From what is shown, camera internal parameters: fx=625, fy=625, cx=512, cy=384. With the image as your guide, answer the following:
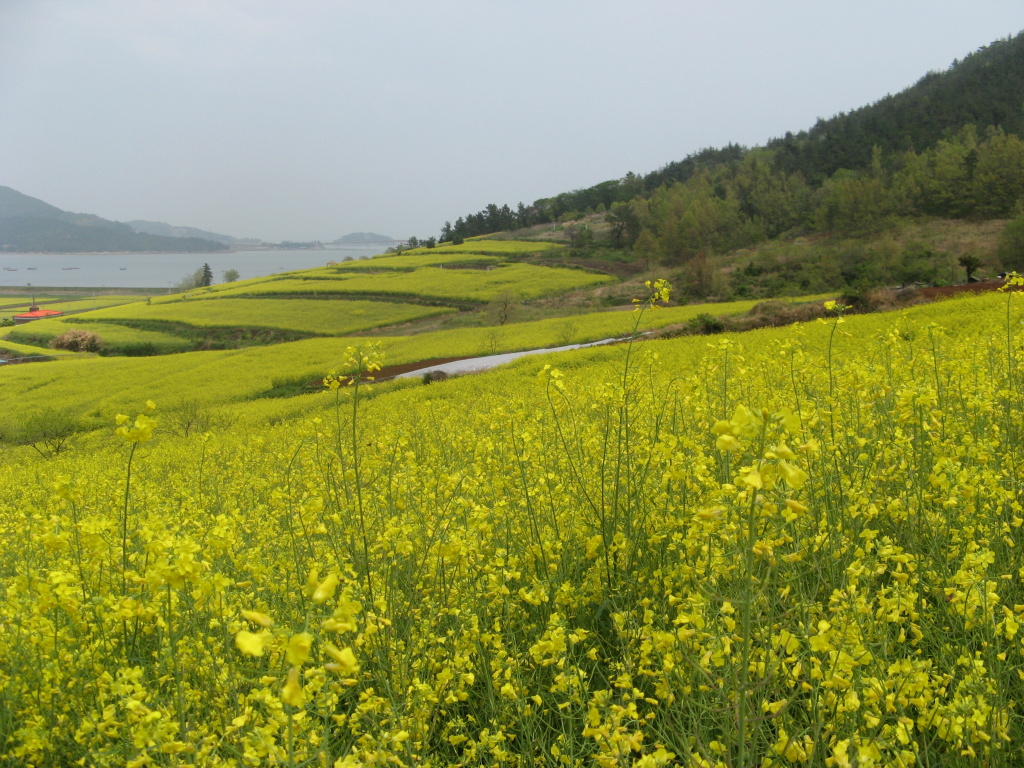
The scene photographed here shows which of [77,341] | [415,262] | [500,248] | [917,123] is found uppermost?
[917,123]

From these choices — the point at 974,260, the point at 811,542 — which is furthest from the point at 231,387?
the point at 974,260

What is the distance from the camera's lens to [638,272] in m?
65.7

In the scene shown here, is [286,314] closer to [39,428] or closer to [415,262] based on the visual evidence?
[415,262]

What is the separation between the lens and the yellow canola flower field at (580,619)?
1816 millimetres

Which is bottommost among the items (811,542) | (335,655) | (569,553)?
(569,553)

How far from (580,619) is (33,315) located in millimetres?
80188

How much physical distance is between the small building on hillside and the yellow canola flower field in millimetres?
72439

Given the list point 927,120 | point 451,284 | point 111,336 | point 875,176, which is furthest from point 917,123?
point 111,336

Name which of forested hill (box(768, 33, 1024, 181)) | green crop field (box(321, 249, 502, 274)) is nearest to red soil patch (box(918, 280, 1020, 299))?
green crop field (box(321, 249, 502, 274))

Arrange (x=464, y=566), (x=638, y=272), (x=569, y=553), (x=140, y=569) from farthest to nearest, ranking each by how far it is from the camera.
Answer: (x=638, y=272) < (x=569, y=553) < (x=140, y=569) < (x=464, y=566)

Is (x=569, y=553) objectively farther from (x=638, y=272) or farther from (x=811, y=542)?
(x=638, y=272)

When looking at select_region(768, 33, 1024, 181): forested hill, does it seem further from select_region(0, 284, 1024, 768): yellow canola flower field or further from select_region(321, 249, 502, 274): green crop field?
select_region(0, 284, 1024, 768): yellow canola flower field

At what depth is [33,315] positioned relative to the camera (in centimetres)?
6519

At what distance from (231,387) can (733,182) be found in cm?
6943
